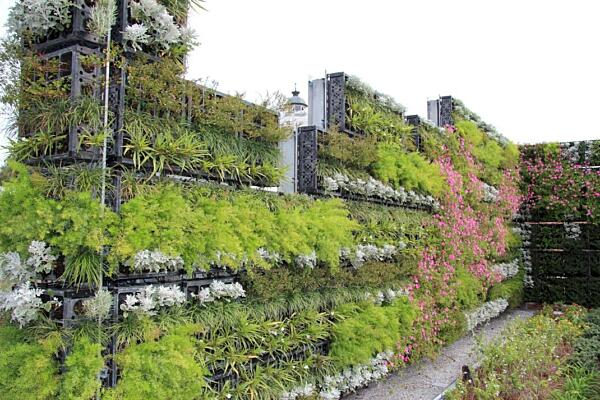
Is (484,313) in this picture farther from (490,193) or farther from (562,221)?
(562,221)

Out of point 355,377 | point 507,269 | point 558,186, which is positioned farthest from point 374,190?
point 558,186

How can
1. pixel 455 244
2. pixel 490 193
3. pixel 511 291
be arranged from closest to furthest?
1. pixel 455 244
2. pixel 490 193
3. pixel 511 291

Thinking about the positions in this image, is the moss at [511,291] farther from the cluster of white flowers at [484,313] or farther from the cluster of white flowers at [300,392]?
the cluster of white flowers at [300,392]

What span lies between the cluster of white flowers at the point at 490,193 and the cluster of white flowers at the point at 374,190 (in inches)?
82.4

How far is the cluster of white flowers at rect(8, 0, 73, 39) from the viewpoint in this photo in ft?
9.36

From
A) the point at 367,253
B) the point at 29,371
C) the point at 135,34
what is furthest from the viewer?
the point at 367,253

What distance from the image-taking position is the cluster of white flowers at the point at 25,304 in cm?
257

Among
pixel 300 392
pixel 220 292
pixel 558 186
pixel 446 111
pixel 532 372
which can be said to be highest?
pixel 446 111

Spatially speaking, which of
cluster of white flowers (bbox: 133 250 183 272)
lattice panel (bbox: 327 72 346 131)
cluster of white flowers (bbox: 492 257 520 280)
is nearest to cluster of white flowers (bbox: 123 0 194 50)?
cluster of white flowers (bbox: 133 250 183 272)

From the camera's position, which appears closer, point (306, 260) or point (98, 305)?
point (98, 305)

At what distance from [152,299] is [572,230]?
369 inches

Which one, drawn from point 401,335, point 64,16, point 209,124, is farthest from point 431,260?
point 64,16

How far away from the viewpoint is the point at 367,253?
4.98 meters

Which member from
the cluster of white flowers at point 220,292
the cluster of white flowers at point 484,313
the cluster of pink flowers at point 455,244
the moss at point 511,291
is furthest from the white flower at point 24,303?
the moss at point 511,291
